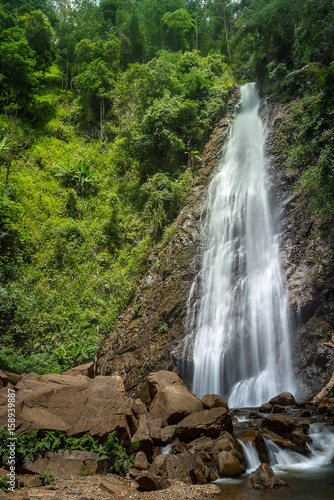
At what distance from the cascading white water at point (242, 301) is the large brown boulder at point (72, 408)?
14.7 feet

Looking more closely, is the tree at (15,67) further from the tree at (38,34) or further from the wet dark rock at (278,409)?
the wet dark rock at (278,409)

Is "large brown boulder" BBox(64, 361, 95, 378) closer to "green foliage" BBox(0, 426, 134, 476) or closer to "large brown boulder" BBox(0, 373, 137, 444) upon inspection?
"large brown boulder" BBox(0, 373, 137, 444)

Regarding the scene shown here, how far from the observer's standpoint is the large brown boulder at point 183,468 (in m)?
4.95

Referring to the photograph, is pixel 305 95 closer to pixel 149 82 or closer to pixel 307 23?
pixel 307 23

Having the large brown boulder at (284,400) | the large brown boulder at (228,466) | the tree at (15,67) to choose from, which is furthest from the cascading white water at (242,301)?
the tree at (15,67)

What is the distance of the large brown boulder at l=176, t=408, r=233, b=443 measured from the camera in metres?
6.12

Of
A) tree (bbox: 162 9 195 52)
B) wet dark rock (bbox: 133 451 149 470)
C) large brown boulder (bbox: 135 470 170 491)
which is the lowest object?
large brown boulder (bbox: 135 470 170 491)

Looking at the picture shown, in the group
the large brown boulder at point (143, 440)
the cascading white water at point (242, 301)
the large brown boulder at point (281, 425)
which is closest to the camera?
the large brown boulder at point (143, 440)

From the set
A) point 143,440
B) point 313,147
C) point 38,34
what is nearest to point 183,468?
point 143,440

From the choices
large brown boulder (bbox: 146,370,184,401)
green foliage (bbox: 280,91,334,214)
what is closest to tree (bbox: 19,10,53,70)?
green foliage (bbox: 280,91,334,214)

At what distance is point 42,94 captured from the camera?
2664cm

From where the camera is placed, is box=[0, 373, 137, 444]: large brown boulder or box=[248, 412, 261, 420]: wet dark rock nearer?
box=[0, 373, 137, 444]: large brown boulder

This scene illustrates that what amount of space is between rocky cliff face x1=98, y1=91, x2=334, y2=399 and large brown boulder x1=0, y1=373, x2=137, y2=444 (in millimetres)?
5200

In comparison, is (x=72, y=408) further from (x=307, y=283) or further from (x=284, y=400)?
(x=307, y=283)
